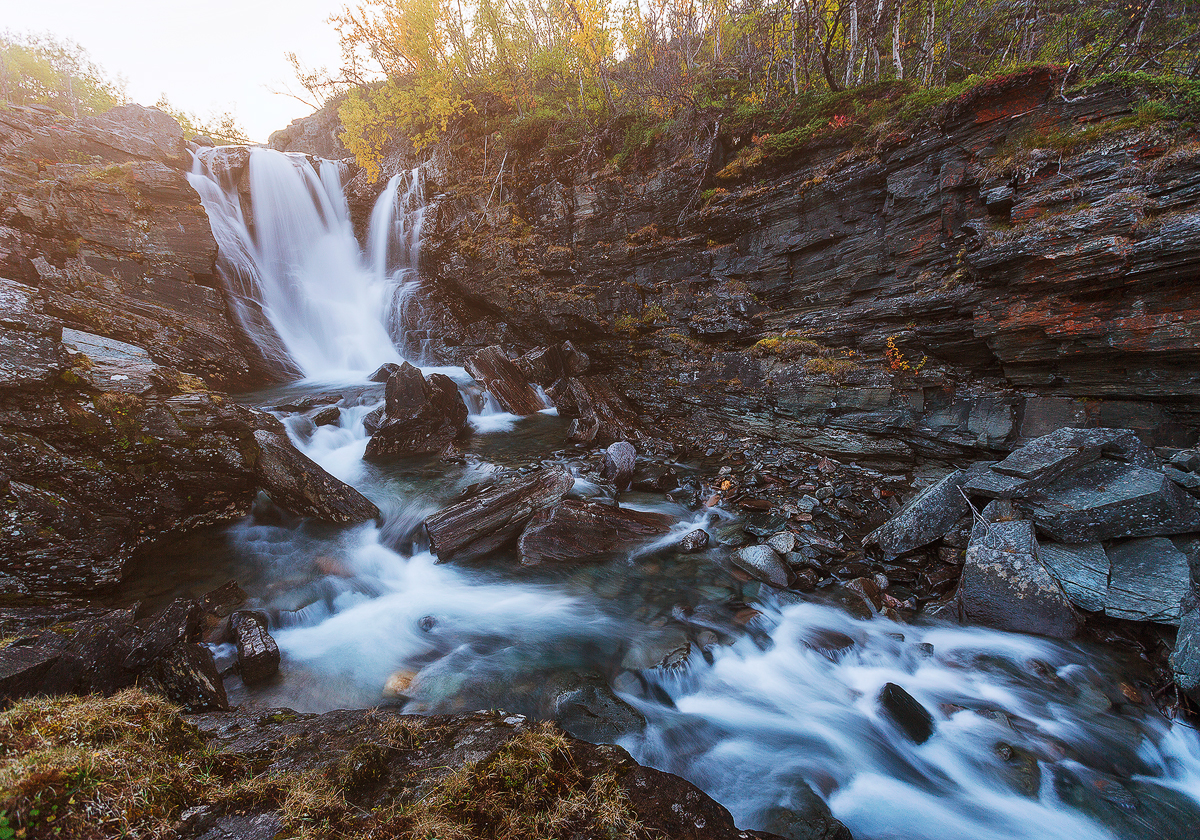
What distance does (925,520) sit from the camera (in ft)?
21.8

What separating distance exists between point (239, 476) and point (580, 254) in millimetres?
11103

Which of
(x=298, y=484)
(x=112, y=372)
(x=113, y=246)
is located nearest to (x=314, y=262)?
(x=113, y=246)

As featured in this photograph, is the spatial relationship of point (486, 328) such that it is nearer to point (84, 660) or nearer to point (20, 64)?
point (84, 660)

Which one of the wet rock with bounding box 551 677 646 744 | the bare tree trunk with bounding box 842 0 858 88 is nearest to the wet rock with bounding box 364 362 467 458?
the wet rock with bounding box 551 677 646 744

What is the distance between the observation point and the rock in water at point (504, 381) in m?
13.7

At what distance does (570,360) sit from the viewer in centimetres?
1511

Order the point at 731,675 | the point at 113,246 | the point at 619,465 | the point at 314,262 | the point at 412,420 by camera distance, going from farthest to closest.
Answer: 1. the point at 314,262
2. the point at 113,246
3. the point at 412,420
4. the point at 619,465
5. the point at 731,675

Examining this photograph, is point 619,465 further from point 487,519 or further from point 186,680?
point 186,680

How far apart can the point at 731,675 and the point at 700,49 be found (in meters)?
20.6

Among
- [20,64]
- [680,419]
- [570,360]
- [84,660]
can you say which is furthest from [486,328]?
[20,64]

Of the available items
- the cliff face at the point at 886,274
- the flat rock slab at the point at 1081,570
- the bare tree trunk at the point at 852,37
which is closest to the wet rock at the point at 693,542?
the flat rock slab at the point at 1081,570

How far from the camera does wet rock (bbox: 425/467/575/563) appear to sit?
738 cm

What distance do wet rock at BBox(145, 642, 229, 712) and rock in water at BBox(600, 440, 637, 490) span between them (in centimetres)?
711

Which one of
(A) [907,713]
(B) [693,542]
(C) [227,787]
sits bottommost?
(A) [907,713]
